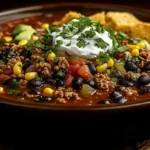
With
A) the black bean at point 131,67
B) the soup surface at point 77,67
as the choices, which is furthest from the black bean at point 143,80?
the black bean at point 131,67

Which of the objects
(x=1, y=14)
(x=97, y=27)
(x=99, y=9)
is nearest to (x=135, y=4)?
(x=99, y=9)

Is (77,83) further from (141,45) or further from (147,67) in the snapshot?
(141,45)

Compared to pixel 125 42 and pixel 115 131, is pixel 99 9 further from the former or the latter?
pixel 115 131

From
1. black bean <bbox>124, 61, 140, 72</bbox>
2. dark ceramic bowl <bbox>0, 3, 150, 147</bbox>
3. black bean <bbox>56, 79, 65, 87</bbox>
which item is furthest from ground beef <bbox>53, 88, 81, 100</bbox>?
black bean <bbox>124, 61, 140, 72</bbox>

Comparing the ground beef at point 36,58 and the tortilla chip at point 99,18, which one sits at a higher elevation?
the tortilla chip at point 99,18

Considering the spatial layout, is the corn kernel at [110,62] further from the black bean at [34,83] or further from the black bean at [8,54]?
the black bean at [8,54]

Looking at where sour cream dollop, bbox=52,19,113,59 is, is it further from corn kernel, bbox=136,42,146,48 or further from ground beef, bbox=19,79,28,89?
ground beef, bbox=19,79,28,89
